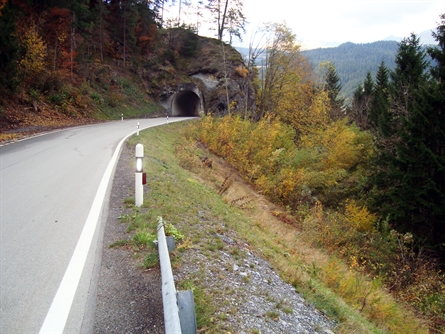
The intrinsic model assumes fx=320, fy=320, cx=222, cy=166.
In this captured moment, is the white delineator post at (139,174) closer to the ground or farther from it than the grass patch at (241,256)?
farther from it

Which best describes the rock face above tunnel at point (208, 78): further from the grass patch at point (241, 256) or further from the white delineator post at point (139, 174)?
the white delineator post at point (139, 174)

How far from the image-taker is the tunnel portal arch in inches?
1674

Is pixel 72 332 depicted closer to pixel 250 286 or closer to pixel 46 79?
pixel 250 286

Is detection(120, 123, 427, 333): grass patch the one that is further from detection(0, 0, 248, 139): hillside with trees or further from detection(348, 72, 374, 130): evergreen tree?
detection(348, 72, 374, 130): evergreen tree

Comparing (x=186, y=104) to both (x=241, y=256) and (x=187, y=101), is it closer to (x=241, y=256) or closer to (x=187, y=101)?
(x=187, y=101)

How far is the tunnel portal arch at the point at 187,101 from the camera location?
42.5m

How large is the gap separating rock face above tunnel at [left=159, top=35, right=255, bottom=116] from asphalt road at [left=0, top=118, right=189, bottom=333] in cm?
3267

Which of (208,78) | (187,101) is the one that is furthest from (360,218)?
(187,101)

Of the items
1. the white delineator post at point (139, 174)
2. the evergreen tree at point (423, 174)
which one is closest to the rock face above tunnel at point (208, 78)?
the evergreen tree at point (423, 174)

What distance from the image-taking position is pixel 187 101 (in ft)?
161

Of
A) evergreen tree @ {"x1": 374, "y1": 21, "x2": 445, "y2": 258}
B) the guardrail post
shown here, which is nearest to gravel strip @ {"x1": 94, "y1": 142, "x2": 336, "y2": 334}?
the guardrail post

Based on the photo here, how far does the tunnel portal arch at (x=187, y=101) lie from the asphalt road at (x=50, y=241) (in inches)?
1215

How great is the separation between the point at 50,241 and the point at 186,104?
45887 mm

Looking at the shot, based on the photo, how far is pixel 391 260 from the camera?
Result: 1180 cm
